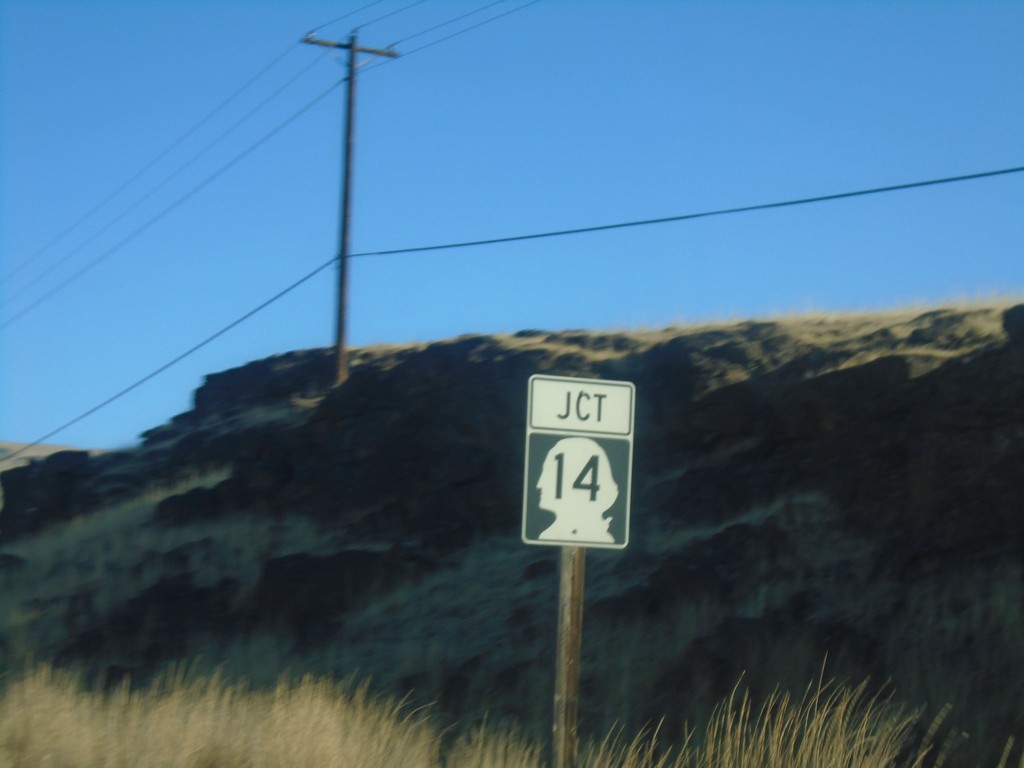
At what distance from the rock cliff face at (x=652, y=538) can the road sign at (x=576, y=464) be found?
5.78 metres

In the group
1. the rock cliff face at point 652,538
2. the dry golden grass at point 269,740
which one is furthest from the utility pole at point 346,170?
the dry golden grass at point 269,740

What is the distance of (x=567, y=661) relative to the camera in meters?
7.87

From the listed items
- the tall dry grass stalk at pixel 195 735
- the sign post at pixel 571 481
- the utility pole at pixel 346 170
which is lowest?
the tall dry grass stalk at pixel 195 735

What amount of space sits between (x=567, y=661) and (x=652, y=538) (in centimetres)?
1130

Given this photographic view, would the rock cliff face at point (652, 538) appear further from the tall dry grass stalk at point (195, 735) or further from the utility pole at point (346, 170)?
the tall dry grass stalk at point (195, 735)

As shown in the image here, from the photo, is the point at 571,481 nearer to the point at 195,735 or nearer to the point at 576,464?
the point at 576,464

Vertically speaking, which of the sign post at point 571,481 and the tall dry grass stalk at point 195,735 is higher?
the sign post at point 571,481

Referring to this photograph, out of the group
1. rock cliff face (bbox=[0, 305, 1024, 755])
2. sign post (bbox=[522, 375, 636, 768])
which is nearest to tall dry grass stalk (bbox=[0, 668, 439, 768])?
sign post (bbox=[522, 375, 636, 768])

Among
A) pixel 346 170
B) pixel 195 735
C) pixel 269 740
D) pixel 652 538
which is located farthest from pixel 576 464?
pixel 346 170

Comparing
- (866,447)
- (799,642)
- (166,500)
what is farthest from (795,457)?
(166,500)

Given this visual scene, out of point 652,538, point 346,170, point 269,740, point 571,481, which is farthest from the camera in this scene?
point 346,170

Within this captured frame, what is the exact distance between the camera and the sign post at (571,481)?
25.1 feet

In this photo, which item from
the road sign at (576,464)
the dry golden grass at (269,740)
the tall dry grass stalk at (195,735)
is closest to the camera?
the road sign at (576,464)

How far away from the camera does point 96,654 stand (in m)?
22.1
